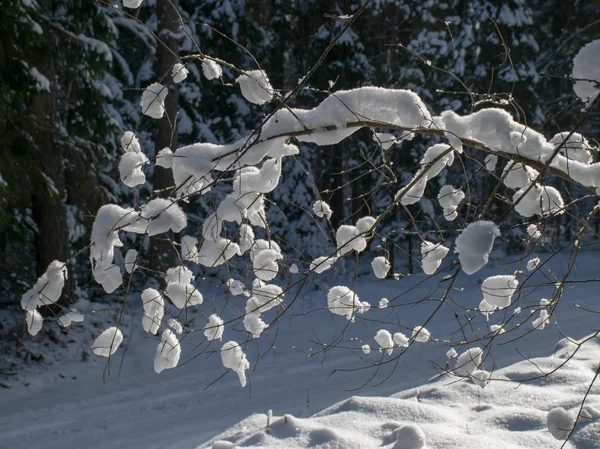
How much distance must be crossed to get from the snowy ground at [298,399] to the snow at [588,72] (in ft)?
3.13

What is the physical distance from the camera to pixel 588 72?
199 centimetres

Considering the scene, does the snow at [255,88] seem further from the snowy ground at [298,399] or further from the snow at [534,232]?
the snow at [534,232]

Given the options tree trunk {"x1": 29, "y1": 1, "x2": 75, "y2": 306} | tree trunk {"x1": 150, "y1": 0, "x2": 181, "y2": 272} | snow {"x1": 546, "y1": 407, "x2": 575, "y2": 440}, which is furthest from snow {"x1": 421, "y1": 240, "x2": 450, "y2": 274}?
tree trunk {"x1": 150, "y1": 0, "x2": 181, "y2": 272}

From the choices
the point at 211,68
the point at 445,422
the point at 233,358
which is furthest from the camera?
the point at 445,422

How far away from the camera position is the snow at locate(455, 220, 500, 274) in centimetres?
197

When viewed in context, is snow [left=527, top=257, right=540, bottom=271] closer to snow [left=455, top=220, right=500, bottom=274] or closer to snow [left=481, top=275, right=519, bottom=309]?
snow [left=481, top=275, right=519, bottom=309]

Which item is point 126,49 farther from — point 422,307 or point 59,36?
point 422,307

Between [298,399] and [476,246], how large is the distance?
4635mm

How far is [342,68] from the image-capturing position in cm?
1280

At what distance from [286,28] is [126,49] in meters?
3.89

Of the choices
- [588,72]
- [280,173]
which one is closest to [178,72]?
[280,173]

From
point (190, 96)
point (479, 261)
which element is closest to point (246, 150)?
point (479, 261)

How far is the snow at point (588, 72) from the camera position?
1.98 meters

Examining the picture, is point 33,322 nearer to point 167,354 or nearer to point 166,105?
point 167,354
